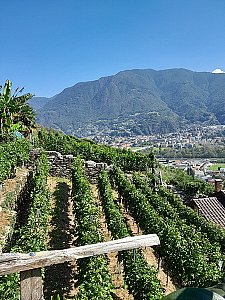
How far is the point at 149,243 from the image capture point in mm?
3254

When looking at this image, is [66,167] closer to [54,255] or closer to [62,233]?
[62,233]

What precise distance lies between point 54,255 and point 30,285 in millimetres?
316

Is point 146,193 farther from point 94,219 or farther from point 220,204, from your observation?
point 94,219

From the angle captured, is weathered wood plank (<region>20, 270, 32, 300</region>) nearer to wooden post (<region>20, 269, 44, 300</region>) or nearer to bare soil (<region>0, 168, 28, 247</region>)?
wooden post (<region>20, 269, 44, 300</region>)

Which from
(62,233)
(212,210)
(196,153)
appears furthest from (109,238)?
(196,153)

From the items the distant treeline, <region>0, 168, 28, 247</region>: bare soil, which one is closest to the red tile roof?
<region>0, 168, 28, 247</region>: bare soil

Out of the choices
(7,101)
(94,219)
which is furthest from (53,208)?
(7,101)

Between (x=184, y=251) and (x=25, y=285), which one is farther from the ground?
(x=25, y=285)

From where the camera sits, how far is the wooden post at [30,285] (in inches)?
113

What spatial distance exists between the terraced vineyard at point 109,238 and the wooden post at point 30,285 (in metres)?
0.35

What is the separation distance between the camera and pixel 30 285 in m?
2.90

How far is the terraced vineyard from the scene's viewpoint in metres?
6.74

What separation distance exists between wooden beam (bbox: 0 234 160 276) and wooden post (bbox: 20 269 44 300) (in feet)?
0.32

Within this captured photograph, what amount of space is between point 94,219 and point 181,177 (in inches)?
584
